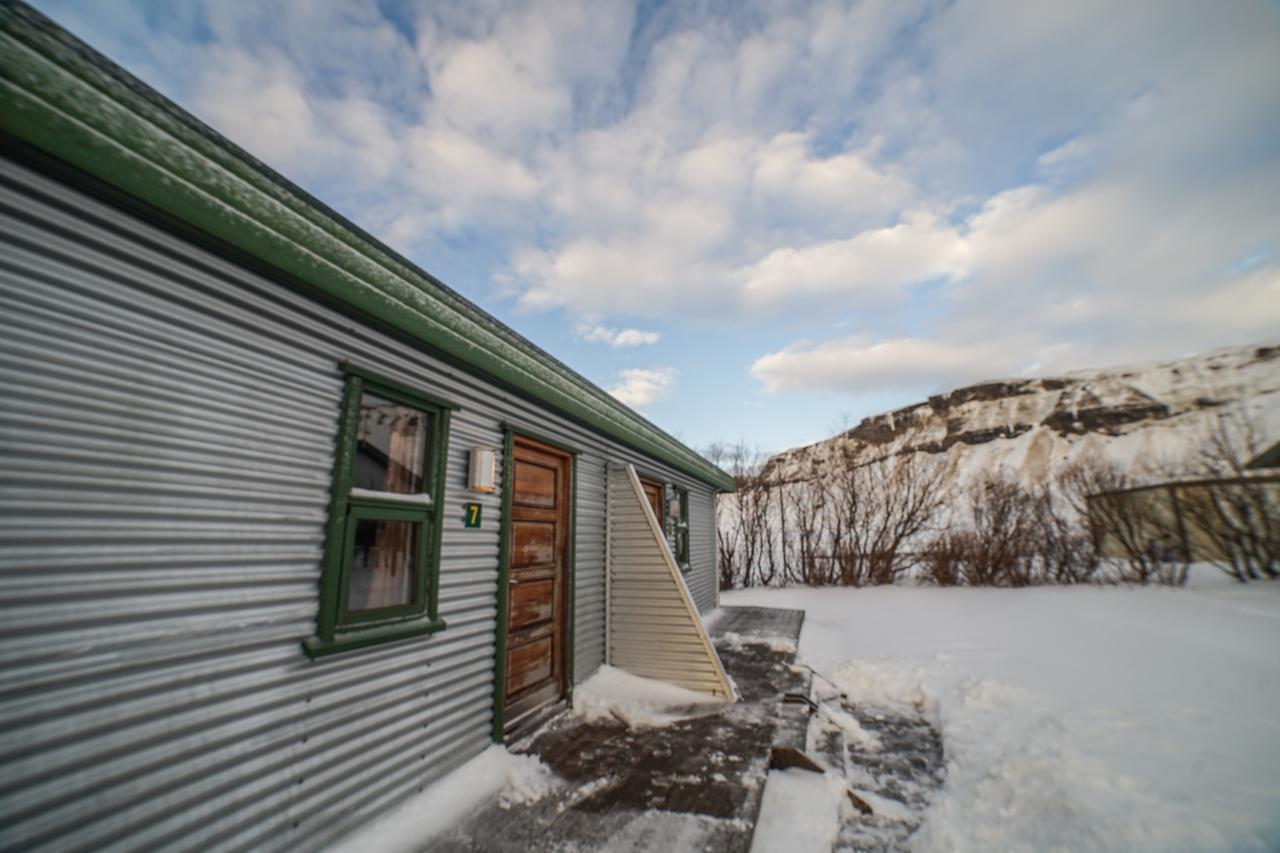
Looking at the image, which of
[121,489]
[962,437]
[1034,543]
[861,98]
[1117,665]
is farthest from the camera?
[962,437]

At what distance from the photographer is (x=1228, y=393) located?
121 ft

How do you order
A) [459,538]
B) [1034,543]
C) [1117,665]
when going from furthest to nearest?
[1034,543], [1117,665], [459,538]

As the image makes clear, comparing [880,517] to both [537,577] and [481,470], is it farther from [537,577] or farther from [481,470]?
[481,470]

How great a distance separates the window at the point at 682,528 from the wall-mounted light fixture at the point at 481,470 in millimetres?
4797

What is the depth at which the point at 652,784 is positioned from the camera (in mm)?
3064

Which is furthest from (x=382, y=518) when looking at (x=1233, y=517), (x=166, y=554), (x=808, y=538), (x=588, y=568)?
(x=1233, y=517)

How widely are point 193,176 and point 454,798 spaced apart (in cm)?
344

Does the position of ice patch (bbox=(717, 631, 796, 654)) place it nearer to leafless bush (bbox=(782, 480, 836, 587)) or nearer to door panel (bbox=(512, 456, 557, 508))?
door panel (bbox=(512, 456, 557, 508))

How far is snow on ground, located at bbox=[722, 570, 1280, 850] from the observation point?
275 centimetres

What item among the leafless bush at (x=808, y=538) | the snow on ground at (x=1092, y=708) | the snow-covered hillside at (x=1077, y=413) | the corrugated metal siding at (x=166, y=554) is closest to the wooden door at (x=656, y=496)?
the snow on ground at (x=1092, y=708)

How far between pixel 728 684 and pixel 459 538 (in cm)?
296

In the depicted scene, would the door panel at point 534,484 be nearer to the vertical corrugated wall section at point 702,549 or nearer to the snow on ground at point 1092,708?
the snow on ground at point 1092,708

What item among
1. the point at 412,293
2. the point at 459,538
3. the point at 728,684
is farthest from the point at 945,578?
the point at 412,293

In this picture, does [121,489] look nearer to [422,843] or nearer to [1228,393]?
[422,843]
